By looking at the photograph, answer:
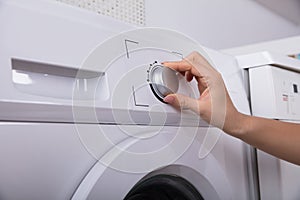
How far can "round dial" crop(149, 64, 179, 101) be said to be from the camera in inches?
28.9

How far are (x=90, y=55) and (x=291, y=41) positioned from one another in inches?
42.7

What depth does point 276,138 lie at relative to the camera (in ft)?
2.88

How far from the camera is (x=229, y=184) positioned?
86 centimetres

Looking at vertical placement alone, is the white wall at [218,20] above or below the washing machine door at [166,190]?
above

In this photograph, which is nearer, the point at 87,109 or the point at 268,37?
the point at 87,109

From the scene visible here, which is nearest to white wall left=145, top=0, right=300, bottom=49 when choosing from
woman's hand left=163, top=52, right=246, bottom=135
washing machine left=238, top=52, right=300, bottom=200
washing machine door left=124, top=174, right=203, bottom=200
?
washing machine left=238, top=52, right=300, bottom=200

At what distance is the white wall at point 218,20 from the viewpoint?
5.10ft

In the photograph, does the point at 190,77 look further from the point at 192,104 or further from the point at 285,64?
the point at 285,64

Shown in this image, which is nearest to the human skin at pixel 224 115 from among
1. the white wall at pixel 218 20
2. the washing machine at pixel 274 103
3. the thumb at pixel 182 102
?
the thumb at pixel 182 102

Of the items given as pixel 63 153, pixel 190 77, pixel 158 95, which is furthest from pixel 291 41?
pixel 63 153

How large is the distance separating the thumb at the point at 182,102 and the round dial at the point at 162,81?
0.05 ft

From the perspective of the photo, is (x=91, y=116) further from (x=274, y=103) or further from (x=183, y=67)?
(x=274, y=103)

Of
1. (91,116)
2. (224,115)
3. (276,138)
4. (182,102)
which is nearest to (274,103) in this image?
(276,138)

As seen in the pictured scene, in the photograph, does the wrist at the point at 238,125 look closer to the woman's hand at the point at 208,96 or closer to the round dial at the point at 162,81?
the woman's hand at the point at 208,96
